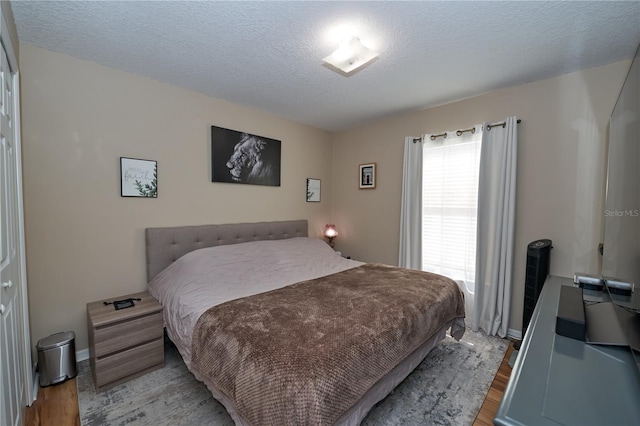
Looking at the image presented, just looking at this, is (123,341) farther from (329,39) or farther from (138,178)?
(329,39)

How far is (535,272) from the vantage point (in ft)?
7.48

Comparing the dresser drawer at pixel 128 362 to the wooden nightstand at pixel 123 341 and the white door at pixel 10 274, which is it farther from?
the white door at pixel 10 274

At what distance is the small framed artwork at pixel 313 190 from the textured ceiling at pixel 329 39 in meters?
1.56

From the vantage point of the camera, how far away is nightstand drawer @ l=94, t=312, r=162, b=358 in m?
1.92

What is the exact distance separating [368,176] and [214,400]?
10.3 feet

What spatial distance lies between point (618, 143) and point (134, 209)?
3.72 m

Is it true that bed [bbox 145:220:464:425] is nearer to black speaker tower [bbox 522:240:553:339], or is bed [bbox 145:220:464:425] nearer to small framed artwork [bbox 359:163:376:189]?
black speaker tower [bbox 522:240:553:339]

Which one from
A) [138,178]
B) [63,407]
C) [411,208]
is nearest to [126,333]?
→ [63,407]

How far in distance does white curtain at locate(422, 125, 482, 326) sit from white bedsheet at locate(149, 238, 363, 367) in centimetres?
109

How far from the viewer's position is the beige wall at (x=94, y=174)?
205cm

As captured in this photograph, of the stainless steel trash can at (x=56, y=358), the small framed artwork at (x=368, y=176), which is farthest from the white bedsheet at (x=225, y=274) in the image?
the small framed artwork at (x=368, y=176)

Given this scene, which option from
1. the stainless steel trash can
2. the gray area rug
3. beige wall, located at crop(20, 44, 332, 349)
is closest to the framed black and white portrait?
beige wall, located at crop(20, 44, 332, 349)

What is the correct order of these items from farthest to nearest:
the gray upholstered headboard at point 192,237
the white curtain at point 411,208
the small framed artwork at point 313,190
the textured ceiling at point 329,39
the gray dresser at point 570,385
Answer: the small framed artwork at point 313,190, the white curtain at point 411,208, the gray upholstered headboard at point 192,237, the textured ceiling at point 329,39, the gray dresser at point 570,385

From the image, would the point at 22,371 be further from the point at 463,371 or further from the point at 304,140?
the point at 304,140
